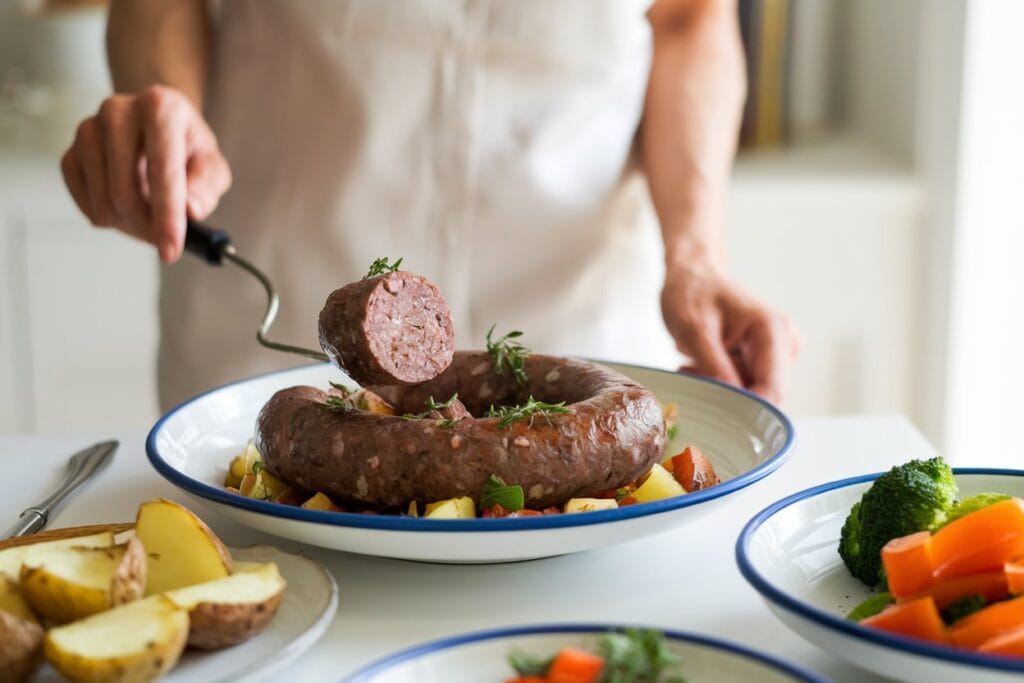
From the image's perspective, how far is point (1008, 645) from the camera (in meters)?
0.87

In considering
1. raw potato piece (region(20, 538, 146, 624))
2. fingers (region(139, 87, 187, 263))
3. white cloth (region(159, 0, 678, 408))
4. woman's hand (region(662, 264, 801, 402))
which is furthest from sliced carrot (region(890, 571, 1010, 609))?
white cloth (region(159, 0, 678, 408))

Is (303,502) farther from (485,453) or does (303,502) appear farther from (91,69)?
(91,69)

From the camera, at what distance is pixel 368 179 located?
219 cm

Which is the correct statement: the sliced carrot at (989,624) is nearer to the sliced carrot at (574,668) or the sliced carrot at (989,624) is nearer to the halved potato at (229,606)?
the sliced carrot at (574,668)

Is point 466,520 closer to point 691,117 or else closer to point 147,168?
point 147,168

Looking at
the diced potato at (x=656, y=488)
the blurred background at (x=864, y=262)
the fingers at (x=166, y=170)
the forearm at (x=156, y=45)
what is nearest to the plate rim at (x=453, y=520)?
the diced potato at (x=656, y=488)

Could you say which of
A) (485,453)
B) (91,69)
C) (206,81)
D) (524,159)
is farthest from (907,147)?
(485,453)

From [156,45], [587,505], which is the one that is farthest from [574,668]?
[156,45]

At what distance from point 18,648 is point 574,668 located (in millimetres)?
395

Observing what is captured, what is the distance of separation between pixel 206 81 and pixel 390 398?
1136 mm

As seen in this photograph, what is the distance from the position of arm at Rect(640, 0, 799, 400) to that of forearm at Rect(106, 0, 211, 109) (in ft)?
2.78

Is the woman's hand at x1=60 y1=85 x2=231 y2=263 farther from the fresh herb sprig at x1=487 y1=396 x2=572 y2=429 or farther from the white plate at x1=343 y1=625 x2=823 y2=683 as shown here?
the white plate at x1=343 y1=625 x2=823 y2=683

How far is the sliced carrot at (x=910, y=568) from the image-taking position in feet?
3.19

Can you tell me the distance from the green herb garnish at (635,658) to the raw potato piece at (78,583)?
36cm
